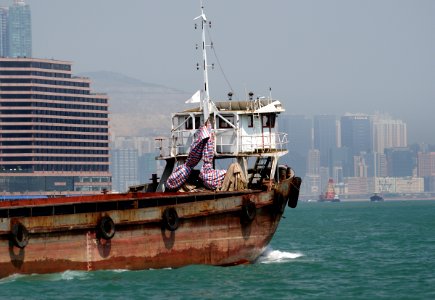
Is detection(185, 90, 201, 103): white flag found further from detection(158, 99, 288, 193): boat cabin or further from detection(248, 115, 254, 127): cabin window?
detection(248, 115, 254, 127): cabin window

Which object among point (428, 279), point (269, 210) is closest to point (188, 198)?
point (269, 210)

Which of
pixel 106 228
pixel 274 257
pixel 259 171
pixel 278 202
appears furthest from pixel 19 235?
pixel 274 257

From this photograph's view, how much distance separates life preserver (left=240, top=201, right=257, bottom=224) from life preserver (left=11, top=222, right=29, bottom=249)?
8.62m

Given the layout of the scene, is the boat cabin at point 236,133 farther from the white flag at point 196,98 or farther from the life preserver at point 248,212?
the life preserver at point 248,212

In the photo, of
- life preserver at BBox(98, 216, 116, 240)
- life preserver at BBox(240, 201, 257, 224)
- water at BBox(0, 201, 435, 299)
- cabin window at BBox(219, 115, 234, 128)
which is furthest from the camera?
cabin window at BBox(219, 115, 234, 128)

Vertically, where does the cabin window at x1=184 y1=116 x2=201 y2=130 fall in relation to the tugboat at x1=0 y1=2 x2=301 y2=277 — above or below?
above

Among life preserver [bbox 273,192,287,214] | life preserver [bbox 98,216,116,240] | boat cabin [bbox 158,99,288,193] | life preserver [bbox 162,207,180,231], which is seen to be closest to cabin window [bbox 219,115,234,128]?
boat cabin [bbox 158,99,288,193]

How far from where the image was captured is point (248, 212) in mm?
39312

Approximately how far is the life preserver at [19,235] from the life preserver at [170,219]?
518cm

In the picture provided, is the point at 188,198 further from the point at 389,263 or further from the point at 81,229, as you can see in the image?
the point at 389,263

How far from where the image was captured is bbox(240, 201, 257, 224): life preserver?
129 feet

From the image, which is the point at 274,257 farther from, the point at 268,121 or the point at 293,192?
the point at 268,121

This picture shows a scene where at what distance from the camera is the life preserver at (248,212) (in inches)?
1544

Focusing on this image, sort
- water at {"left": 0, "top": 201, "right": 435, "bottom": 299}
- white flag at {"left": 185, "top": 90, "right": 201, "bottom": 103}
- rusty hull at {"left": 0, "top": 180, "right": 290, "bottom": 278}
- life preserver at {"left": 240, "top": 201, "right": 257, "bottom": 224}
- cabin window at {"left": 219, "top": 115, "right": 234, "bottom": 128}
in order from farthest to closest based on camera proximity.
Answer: cabin window at {"left": 219, "top": 115, "right": 234, "bottom": 128}
white flag at {"left": 185, "top": 90, "right": 201, "bottom": 103}
life preserver at {"left": 240, "top": 201, "right": 257, "bottom": 224}
rusty hull at {"left": 0, "top": 180, "right": 290, "bottom": 278}
water at {"left": 0, "top": 201, "right": 435, "bottom": 299}
